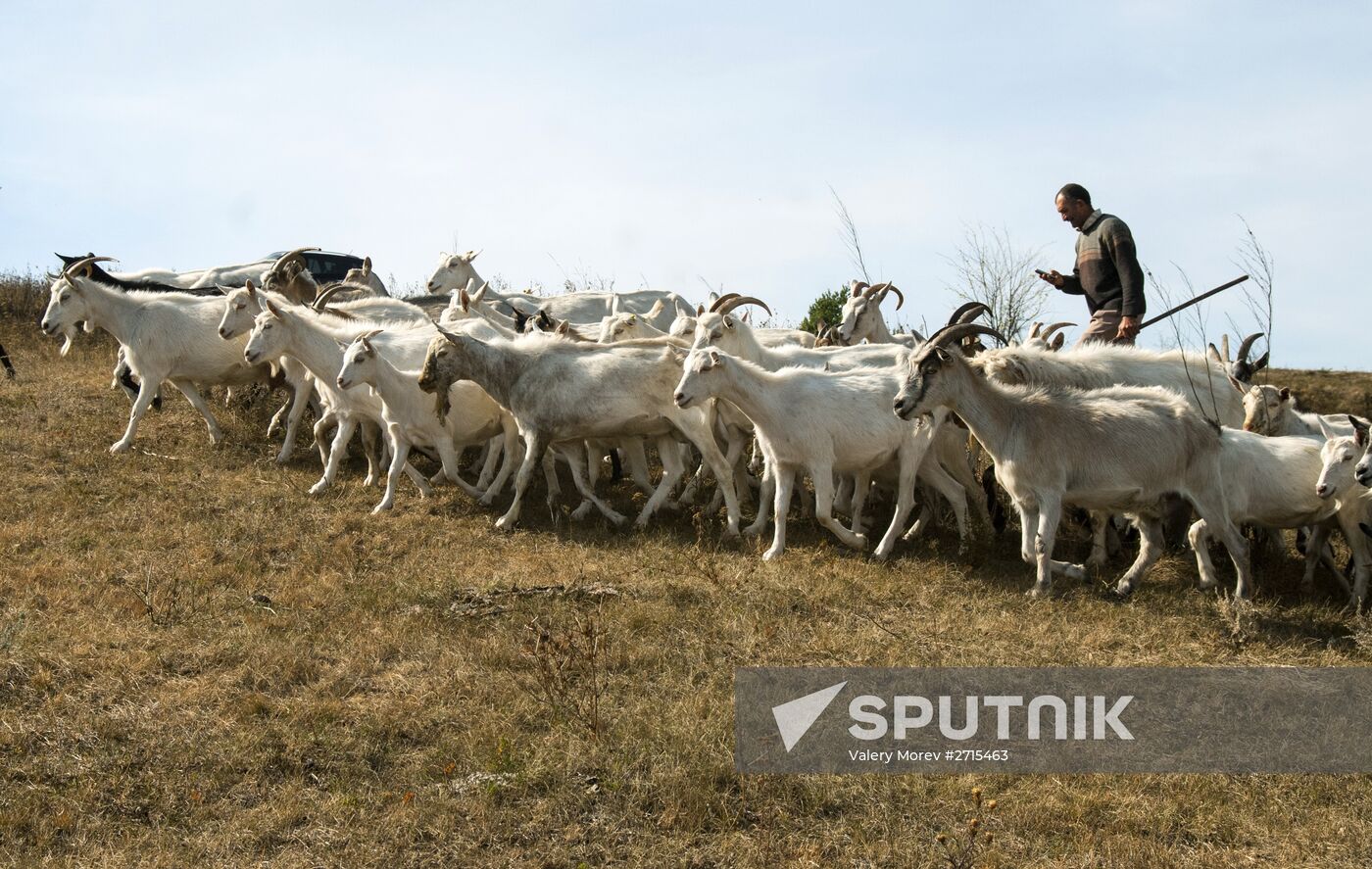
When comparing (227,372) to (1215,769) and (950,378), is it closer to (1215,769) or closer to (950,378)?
(950,378)

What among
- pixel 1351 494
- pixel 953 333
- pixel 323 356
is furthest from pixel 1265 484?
pixel 323 356

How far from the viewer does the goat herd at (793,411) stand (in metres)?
9.18

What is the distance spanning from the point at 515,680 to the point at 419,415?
5098 mm

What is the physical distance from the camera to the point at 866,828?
5.92 metres

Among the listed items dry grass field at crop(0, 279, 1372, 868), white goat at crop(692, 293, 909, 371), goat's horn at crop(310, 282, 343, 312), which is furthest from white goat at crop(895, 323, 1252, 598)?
goat's horn at crop(310, 282, 343, 312)

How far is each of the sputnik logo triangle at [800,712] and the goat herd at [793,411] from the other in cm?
261

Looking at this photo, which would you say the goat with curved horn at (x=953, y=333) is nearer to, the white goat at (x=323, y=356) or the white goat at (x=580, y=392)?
the white goat at (x=580, y=392)

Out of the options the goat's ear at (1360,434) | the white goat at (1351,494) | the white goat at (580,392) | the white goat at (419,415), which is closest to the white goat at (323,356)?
the white goat at (419,415)

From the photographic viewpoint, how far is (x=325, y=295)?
1488cm

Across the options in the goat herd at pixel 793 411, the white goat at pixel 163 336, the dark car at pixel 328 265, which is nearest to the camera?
the goat herd at pixel 793 411

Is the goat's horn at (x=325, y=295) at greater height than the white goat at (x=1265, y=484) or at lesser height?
greater

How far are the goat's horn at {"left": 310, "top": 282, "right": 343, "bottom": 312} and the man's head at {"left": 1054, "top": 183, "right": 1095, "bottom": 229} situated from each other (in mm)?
7670

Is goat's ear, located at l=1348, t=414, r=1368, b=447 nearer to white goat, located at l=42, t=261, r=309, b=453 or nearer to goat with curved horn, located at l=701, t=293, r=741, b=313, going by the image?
goat with curved horn, located at l=701, t=293, r=741, b=313

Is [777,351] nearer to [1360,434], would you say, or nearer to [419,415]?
[419,415]
